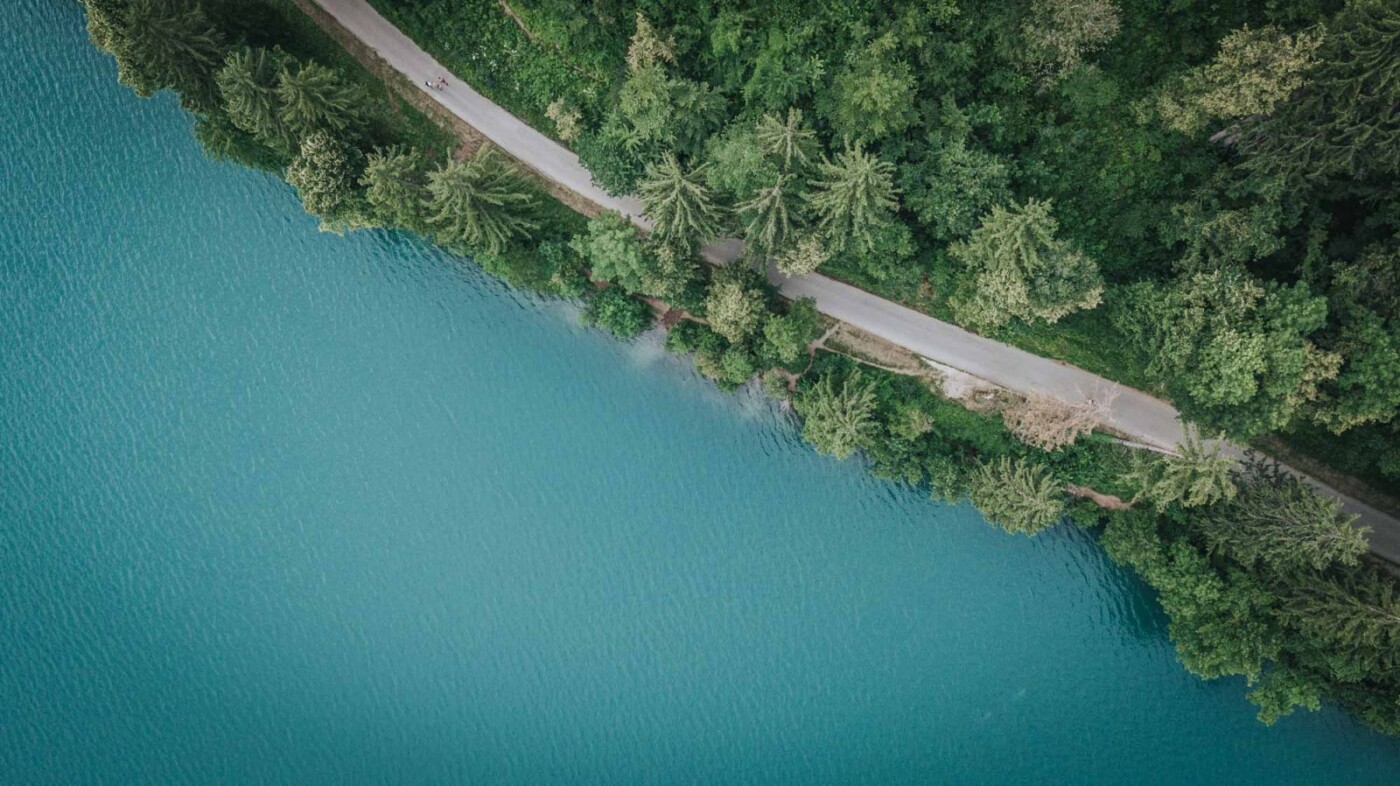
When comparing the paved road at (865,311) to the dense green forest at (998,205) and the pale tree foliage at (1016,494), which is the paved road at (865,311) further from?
the pale tree foliage at (1016,494)

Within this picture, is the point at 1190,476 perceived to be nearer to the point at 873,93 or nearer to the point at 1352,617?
the point at 1352,617

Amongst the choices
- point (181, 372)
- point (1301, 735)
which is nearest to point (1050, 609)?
point (1301, 735)

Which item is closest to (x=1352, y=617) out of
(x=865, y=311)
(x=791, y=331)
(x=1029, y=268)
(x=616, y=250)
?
(x=1029, y=268)

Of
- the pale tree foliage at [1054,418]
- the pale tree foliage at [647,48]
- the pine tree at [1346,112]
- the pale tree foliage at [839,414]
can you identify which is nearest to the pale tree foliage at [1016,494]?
the pale tree foliage at [1054,418]

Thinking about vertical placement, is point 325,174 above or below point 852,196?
above

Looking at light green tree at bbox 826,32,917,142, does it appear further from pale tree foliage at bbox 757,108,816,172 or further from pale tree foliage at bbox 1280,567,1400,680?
pale tree foliage at bbox 1280,567,1400,680

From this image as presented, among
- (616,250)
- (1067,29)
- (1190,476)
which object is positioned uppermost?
(616,250)
